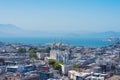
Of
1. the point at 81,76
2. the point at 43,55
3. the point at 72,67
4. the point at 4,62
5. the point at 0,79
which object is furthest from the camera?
the point at 43,55

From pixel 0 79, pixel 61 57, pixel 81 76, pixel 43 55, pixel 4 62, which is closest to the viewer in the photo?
pixel 0 79

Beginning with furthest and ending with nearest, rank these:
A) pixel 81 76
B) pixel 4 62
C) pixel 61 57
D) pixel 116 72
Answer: pixel 61 57 → pixel 4 62 → pixel 116 72 → pixel 81 76

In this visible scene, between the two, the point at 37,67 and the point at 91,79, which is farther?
the point at 37,67

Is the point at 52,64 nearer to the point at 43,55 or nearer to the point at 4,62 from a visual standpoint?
the point at 4,62

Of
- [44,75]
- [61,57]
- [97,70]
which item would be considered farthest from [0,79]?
[61,57]

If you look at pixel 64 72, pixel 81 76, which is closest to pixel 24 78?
pixel 81 76

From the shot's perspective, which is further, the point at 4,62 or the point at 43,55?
the point at 43,55

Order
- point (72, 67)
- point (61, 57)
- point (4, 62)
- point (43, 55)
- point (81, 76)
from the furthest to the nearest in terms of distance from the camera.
Answer: point (43, 55) < point (61, 57) < point (4, 62) < point (72, 67) < point (81, 76)

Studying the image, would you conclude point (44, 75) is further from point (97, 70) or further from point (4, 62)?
point (4, 62)
